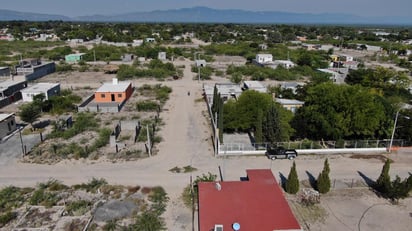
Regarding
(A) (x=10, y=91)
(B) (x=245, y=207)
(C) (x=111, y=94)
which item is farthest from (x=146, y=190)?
(A) (x=10, y=91)

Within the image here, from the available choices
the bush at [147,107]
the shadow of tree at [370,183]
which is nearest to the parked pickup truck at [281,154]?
the shadow of tree at [370,183]

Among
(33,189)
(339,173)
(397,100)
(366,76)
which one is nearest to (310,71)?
(366,76)

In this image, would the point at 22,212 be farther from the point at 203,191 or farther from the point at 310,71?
the point at 310,71

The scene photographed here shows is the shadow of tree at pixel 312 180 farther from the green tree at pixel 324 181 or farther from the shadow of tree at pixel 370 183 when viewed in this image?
the shadow of tree at pixel 370 183

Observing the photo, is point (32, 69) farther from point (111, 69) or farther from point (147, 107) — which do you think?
point (147, 107)

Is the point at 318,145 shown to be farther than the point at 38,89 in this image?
No

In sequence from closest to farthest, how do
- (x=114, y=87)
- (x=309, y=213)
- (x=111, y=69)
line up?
(x=309, y=213) → (x=114, y=87) → (x=111, y=69)
